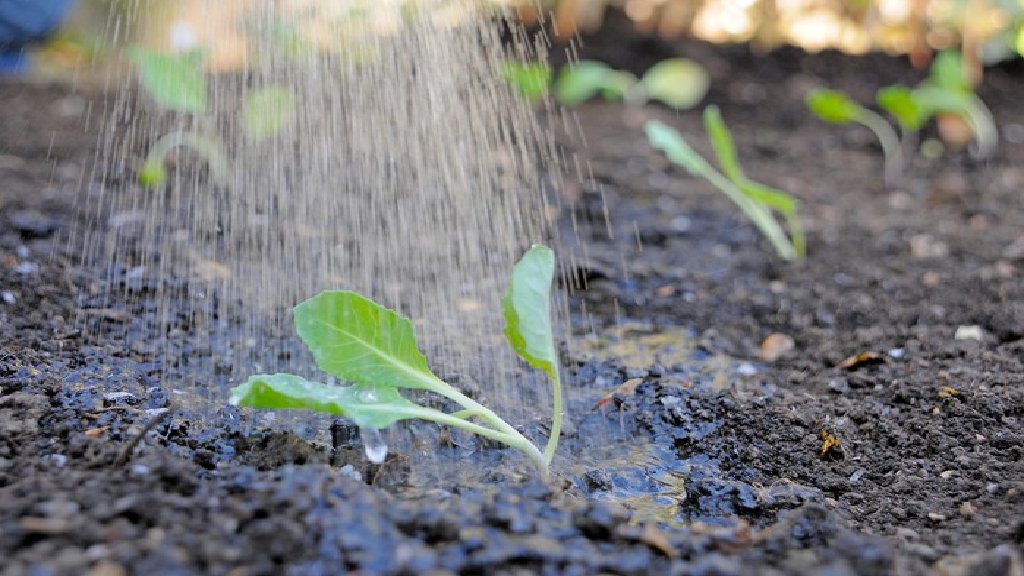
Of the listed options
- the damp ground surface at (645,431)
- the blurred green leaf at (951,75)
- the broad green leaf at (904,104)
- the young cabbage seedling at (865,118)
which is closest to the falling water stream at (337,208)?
the damp ground surface at (645,431)

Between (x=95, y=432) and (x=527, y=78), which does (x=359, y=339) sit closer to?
(x=95, y=432)

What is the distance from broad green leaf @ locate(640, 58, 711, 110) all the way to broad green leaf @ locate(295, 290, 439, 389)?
2.86m

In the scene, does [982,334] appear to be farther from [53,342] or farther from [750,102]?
[750,102]

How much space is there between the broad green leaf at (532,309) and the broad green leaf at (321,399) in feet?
0.53

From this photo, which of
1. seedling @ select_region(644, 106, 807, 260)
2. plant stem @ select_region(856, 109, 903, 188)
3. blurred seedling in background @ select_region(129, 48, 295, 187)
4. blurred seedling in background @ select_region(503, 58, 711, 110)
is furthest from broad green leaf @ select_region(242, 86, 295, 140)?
plant stem @ select_region(856, 109, 903, 188)

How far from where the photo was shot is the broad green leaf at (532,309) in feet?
3.95

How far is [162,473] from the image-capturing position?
1022 mm

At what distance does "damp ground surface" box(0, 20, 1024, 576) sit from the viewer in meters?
0.93

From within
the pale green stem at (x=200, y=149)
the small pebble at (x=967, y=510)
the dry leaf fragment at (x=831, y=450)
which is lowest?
the small pebble at (x=967, y=510)

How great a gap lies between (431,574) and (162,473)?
1.13ft

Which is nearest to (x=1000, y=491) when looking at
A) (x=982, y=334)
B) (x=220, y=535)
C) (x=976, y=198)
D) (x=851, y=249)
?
(x=982, y=334)

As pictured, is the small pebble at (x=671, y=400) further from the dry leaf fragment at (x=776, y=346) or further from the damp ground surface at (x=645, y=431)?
the dry leaf fragment at (x=776, y=346)

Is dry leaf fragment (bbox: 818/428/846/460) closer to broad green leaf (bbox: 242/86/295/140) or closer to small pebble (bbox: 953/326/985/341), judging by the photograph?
small pebble (bbox: 953/326/985/341)

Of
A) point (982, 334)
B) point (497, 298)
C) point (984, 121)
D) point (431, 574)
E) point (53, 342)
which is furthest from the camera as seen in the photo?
point (984, 121)
